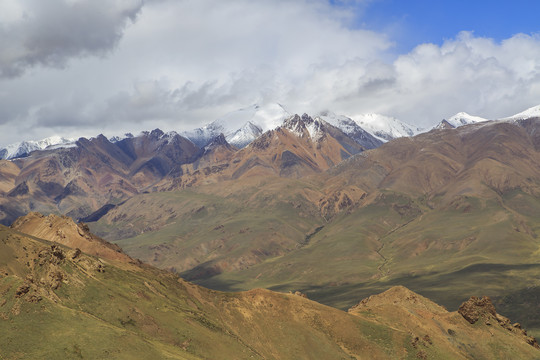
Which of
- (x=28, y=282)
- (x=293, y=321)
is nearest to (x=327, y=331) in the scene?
(x=293, y=321)

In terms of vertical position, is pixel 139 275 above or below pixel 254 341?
above

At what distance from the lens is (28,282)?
128500mm

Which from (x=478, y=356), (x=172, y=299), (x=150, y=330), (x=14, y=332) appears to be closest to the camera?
(x=14, y=332)

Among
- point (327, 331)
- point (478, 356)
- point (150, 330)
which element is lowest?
point (478, 356)

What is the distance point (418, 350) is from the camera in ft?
598

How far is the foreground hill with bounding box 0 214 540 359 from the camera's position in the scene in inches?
4692

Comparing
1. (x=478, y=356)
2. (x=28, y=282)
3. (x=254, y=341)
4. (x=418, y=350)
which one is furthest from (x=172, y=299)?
(x=478, y=356)

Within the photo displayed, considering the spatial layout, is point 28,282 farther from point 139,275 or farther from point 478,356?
point 478,356

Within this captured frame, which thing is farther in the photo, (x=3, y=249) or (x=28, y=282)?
(x=3, y=249)

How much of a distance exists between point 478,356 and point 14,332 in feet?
497

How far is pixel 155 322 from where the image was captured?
506 feet

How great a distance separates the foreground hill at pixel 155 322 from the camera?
119 m

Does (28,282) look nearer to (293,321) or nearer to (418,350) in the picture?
(293,321)

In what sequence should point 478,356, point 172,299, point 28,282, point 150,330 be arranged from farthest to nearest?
point 478,356, point 172,299, point 150,330, point 28,282
